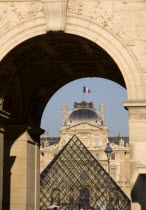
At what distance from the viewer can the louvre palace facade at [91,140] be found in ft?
516

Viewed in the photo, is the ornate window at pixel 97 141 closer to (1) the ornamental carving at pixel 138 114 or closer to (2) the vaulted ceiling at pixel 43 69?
(2) the vaulted ceiling at pixel 43 69

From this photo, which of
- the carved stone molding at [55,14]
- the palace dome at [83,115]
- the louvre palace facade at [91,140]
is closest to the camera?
the carved stone molding at [55,14]

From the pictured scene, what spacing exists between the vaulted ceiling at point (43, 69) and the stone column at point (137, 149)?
9.62ft

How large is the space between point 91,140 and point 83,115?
855 centimetres

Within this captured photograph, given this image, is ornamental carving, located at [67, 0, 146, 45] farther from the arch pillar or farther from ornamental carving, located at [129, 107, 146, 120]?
the arch pillar

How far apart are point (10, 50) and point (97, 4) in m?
3.64

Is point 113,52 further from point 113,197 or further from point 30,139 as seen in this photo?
point 113,197

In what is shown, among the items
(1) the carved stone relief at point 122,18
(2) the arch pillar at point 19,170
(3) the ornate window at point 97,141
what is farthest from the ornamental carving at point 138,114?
(3) the ornate window at point 97,141

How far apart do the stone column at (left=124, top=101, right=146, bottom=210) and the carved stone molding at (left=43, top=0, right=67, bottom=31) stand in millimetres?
3938

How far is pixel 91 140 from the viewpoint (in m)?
161

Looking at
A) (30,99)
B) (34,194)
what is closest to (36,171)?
(34,194)

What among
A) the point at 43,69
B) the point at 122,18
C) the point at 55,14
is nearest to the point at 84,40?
the point at 55,14

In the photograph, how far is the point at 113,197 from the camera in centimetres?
8900

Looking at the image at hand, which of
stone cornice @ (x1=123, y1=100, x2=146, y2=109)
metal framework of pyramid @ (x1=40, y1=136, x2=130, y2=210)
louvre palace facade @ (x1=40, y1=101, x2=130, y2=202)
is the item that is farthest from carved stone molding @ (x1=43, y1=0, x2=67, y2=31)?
louvre palace facade @ (x1=40, y1=101, x2=130, y2=202)
